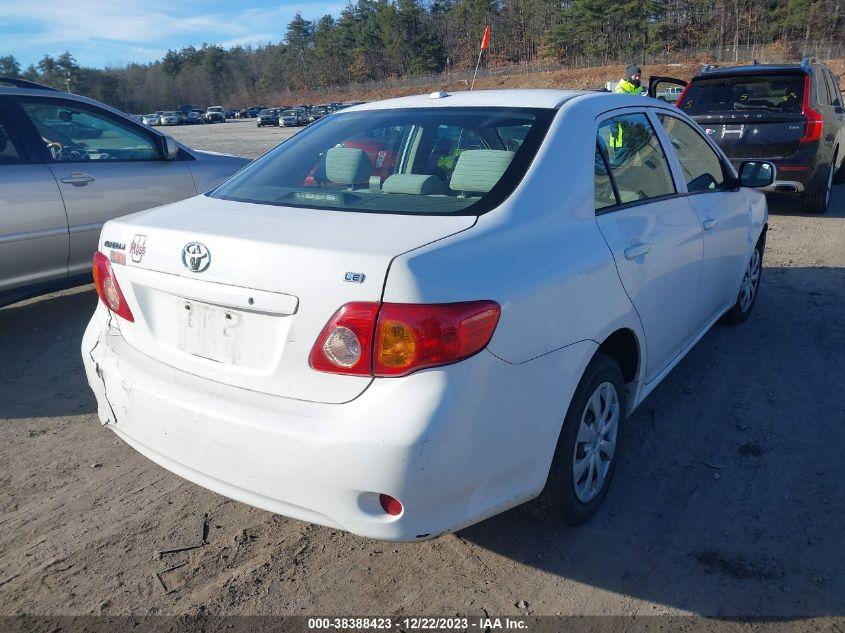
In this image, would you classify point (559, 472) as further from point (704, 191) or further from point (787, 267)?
point (787, 267)

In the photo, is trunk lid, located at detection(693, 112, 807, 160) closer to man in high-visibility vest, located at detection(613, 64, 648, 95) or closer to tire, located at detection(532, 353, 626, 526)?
man in high-visibility vest, located at detection(613, 64, 648, 95)

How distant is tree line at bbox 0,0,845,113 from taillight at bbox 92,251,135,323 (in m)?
74.2

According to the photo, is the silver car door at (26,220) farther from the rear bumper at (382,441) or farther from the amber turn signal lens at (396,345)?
the amber turn signal lens at (396,345)

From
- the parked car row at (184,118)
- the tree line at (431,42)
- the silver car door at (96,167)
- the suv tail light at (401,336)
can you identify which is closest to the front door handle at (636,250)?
the suv tail light at (401,336)

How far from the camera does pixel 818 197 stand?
336 inches

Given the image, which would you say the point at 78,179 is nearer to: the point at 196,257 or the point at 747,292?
the point at 196,257

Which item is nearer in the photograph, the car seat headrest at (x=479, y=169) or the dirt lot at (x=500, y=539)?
the dirt lot at (x=500, y=539)

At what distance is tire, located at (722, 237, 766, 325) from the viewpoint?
4859 mm

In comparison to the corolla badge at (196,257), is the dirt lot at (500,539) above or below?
below

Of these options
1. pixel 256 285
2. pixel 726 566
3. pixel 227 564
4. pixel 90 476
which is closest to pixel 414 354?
pixel 256 285

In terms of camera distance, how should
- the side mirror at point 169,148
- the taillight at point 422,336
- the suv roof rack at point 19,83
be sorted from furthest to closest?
the side mirror at point 169,148, the suv roof rack at point 19,83, the taillight at point 422,336

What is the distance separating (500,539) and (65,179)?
431 centimetres

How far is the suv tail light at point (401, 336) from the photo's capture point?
1.96 m

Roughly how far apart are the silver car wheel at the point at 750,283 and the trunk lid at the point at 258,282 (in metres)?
3.33
